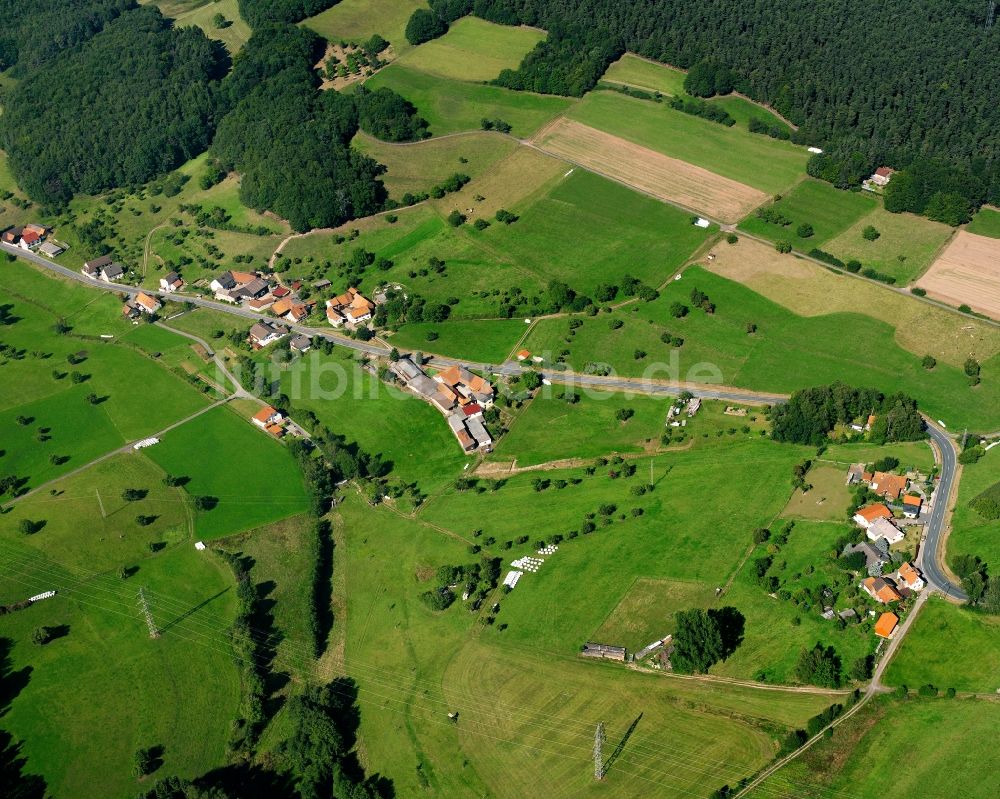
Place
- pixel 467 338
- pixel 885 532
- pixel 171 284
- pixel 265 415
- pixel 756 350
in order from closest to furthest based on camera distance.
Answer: pixel 885 532, pixel 265 415, pixel 756 350, pixel 467 338, pixel 171 284

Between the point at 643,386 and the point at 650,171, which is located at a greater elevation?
the point at 650,171

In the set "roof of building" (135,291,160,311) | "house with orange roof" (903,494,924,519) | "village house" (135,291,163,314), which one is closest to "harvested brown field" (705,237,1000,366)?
"house with orange roof" (903,494,924,519)

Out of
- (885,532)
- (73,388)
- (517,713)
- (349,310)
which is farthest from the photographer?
(349,310)

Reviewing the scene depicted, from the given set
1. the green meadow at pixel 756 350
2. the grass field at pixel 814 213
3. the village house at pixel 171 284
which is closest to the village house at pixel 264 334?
the village house at pixel 171 284

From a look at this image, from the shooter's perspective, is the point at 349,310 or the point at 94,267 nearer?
the point at 349,310

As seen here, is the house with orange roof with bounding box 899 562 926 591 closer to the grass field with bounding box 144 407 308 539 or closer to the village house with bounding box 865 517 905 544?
the village house with bounding box 865 517 905 544

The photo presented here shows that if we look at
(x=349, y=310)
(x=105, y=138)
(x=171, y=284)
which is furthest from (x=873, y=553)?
(x=105, y=138)

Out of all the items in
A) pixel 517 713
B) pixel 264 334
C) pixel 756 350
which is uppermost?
pixel 756 350

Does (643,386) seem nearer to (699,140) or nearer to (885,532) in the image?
(885,532)
